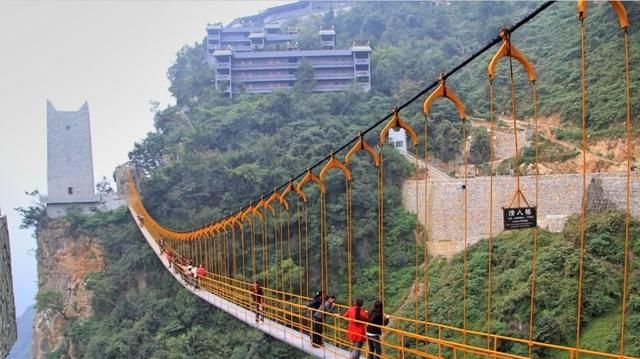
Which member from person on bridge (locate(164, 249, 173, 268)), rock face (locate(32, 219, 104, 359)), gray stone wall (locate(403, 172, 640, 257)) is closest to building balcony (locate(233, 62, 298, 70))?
rock face (locate(32, 219, 104, 359))

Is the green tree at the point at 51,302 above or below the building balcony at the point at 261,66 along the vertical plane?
below

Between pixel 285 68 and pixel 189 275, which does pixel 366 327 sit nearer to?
pixel 189 275

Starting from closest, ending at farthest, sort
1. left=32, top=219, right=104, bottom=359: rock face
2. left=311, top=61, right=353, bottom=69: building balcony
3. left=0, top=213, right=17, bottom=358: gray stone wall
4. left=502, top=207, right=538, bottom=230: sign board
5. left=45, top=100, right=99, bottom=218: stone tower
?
left=502, top=207, right=538, bottom=230: sign board < left=0, top=213, right=17, bottom=358: gray stone wall < left=32, top=219, right=104, bottom=359: rock face < left=45, top=100, right=99, bottom=218: stone tower < left=311, top=61, right=353, bottom=69: building balcony

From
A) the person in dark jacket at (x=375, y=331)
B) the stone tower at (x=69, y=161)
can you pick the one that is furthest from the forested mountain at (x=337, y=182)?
the person in dark jacket at (x=375, y=331)

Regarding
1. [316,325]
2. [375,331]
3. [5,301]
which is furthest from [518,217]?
[5,301]

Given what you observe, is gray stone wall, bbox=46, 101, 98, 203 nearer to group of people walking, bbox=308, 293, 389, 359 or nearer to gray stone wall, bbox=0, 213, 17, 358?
gray stone wall, bbox=0, 213, 17, 358

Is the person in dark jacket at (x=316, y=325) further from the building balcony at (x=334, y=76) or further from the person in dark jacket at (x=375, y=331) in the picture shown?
the building balcony at (x=334, y=76)
